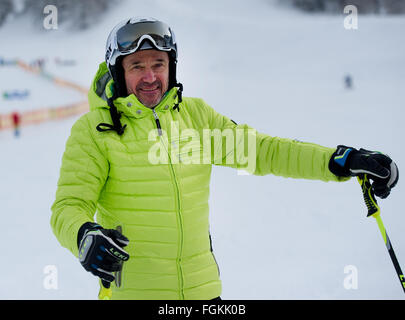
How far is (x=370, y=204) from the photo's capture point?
6.79 feet

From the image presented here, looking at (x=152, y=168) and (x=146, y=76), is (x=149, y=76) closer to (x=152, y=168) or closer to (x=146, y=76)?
(x=146, y=76)

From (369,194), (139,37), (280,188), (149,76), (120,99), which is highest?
(280,188)

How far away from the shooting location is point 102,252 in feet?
5.30

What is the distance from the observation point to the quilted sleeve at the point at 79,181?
1.85 m

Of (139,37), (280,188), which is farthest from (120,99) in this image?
(280,188)

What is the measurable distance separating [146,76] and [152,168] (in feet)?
1.38

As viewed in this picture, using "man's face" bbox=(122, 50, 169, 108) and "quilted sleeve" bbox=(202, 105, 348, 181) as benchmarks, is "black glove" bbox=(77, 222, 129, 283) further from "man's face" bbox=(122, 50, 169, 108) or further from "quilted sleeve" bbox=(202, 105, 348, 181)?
"quilted sleeve" bbox=(202, 105, 348, 181)

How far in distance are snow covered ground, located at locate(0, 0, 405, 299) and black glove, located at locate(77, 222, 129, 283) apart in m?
2.76

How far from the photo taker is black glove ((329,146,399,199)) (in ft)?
6.35

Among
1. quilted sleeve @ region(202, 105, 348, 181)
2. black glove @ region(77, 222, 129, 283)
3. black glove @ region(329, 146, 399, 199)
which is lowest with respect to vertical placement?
black glove @ region(77, 222, 129, 283)

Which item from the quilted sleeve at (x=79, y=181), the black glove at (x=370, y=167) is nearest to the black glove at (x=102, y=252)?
the quilted sleeve at (x=79, y=181)

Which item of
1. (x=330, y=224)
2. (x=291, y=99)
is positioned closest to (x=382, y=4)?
(x=291, y=99)

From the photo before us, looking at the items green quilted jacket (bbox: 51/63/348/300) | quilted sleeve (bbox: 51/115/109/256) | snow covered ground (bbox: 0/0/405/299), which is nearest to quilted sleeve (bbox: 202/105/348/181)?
green quilted jacket (bbox: 51/63/348/300)
